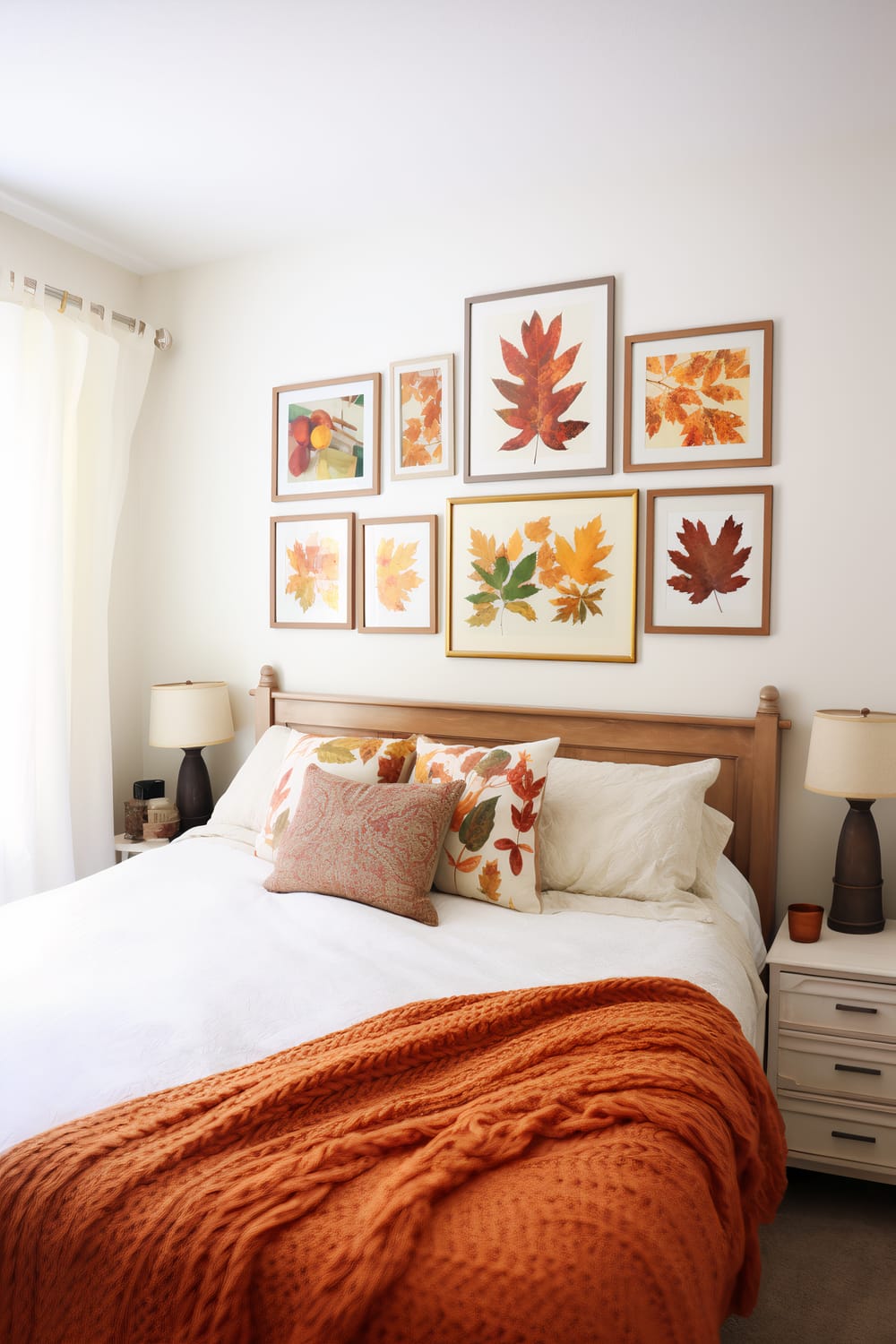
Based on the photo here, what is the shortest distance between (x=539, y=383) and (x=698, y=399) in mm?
512

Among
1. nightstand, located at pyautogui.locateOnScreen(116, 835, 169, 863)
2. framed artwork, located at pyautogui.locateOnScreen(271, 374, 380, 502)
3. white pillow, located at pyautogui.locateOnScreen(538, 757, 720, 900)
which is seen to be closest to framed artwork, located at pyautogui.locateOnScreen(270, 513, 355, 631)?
framed artwork, located at pyautogui.locateOnScreen(271, 374, 380, 502)

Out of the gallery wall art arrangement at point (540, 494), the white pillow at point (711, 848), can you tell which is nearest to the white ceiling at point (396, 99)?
the gallery wall art arrangement at point (540, 494)

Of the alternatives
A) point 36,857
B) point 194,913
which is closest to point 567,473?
point 194,913

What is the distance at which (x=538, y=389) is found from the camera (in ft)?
9.50

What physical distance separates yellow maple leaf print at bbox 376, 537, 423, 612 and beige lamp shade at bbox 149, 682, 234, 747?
0.73m

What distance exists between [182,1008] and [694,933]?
3.73 feet

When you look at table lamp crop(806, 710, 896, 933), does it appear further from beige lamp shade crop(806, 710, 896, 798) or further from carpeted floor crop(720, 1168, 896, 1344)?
carpeted floor crop(720, 1168, 896, 1344)

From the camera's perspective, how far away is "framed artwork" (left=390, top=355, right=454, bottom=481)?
9.94ft

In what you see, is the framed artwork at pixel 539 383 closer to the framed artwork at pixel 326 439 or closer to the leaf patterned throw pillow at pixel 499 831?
the framed artwork at pixel 326 439

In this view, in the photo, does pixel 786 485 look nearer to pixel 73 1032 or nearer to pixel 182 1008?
pixel 182 1008

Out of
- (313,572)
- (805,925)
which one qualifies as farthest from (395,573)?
(805,925)

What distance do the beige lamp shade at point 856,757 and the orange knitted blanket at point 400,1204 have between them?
106 centimetres

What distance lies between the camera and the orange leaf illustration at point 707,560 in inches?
105

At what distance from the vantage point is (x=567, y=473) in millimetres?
2859
